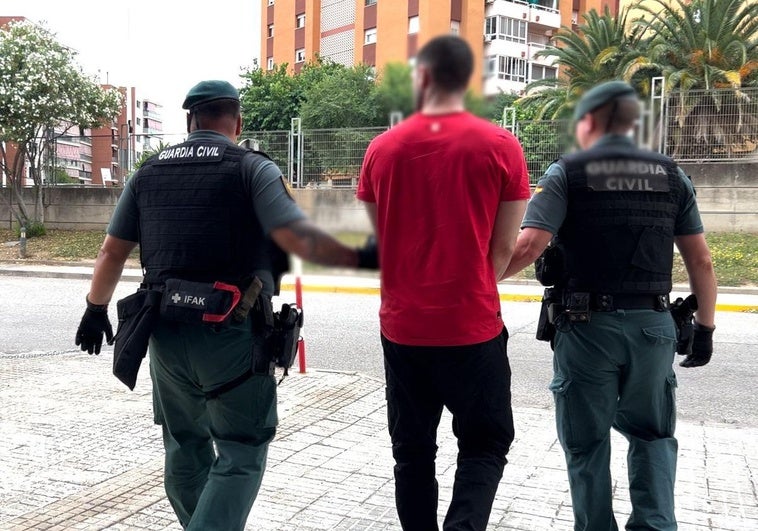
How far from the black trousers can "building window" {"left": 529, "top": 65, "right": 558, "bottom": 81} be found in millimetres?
1312

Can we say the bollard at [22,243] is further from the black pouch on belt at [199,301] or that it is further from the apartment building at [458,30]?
the apartment building at [458,30]

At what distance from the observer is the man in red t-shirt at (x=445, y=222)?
659 millimetres

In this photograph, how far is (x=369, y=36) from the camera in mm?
757

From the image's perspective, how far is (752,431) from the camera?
5.20 meters

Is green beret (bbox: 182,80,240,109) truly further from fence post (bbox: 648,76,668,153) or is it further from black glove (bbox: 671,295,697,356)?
black glove (bbox: 671,295,697,356)

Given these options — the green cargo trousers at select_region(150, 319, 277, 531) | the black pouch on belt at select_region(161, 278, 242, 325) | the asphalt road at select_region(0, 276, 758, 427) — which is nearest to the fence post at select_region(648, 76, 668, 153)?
the black pouch on belt at select_region(161, 278, 242, 325)

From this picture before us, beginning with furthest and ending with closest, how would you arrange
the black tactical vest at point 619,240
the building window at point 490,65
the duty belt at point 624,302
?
the duty belt at point 624,302
the black tactical vest at point 619,240
the building window at point 490,65

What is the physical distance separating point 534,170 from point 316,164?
420mm

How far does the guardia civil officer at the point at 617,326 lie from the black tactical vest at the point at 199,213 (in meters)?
0.89

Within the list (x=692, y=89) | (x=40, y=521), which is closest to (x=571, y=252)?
(x=692, y=89)

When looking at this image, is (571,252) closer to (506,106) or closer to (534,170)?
(534,170)

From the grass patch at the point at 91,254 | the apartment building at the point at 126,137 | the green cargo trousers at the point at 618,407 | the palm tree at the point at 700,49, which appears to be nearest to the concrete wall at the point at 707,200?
the palm tree at the point at 700,49

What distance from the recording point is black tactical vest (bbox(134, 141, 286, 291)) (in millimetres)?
2098

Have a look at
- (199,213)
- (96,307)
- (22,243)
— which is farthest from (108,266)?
(22,243)
